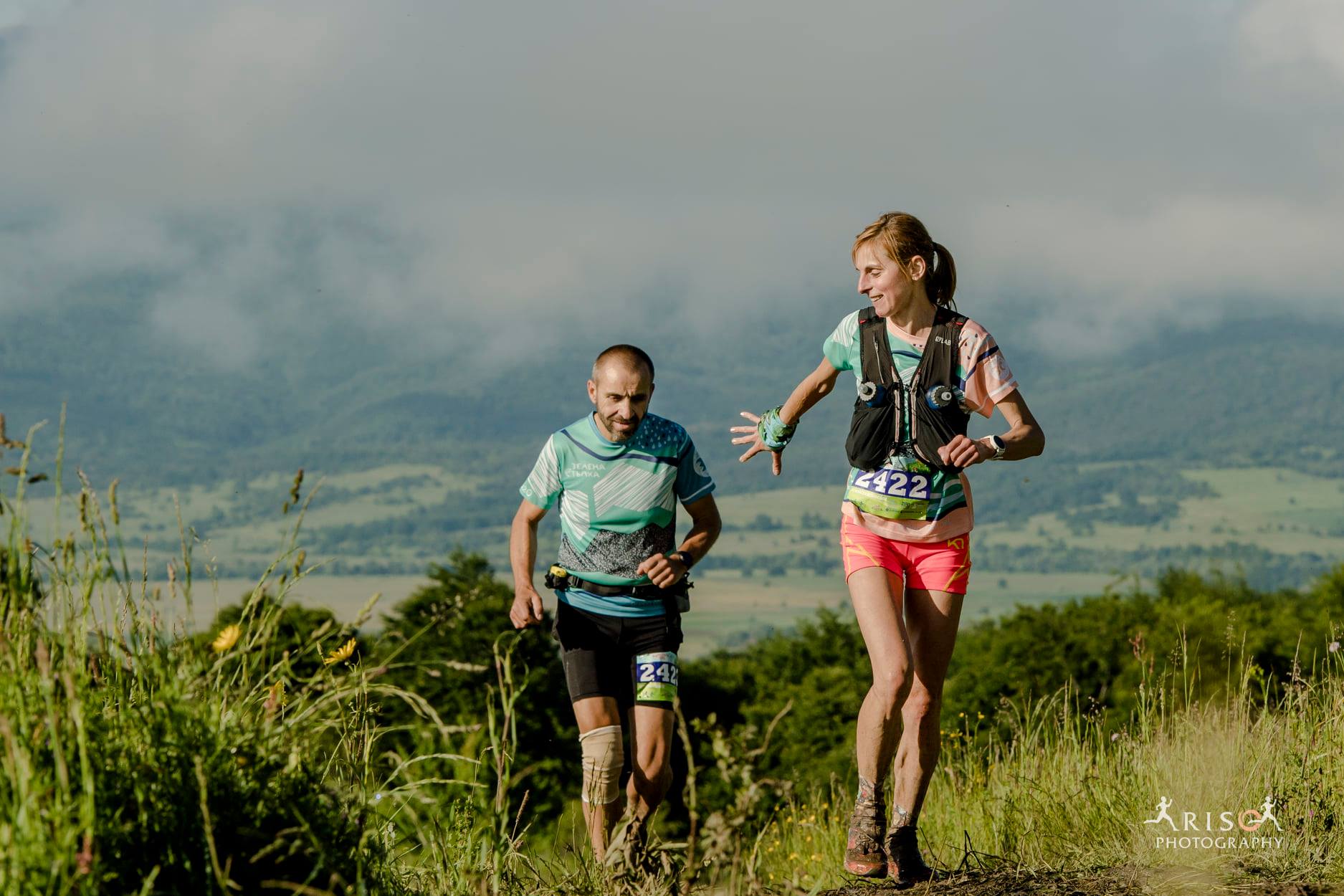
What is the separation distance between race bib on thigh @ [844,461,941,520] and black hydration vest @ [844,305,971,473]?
0.16 ft

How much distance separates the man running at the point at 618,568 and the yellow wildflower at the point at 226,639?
1988 mm

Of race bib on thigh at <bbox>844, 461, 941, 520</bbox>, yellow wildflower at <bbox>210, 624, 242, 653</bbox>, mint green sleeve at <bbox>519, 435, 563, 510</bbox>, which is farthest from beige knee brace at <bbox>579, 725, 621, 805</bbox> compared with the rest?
yellow wildflower at <bbox>210, 624, 242, 653</bbox>

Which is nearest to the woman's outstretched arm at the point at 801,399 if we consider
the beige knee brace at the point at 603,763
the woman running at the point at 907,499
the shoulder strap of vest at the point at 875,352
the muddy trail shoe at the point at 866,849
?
the shoulder strap of vest at the point at 875,352

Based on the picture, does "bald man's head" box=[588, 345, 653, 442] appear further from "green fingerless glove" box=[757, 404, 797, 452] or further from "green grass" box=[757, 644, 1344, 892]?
"green grass" box=[757, 644, 1344, 892]

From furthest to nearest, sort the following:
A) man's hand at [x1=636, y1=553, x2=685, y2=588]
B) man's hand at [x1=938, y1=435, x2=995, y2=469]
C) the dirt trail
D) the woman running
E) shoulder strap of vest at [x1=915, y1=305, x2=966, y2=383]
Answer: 1. man's hand at [x1=636, y1=553, x2=685, y2=588]
2. shoulder strap of vest at [x1=915, y1=305, x2=966, y2=383]
3. the woman running
4. man's hand at [x1=938, y1=435, x2=995, y2=469]
5. the dirt trail

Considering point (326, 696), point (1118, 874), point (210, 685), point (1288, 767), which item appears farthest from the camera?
point (1288, 767)

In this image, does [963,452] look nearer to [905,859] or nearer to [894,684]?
[894,684]

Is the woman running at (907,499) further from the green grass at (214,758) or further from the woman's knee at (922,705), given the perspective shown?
the green grass at (214,758)

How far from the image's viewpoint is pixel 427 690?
3650 centimetres

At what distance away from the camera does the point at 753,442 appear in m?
5.82

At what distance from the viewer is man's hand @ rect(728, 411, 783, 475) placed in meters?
5.61

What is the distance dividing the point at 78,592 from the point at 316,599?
65 centimetres

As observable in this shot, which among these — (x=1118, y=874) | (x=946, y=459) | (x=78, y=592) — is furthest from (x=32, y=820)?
(x=1118, y=874)

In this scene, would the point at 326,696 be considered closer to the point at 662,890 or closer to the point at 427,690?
the point at 662,890
